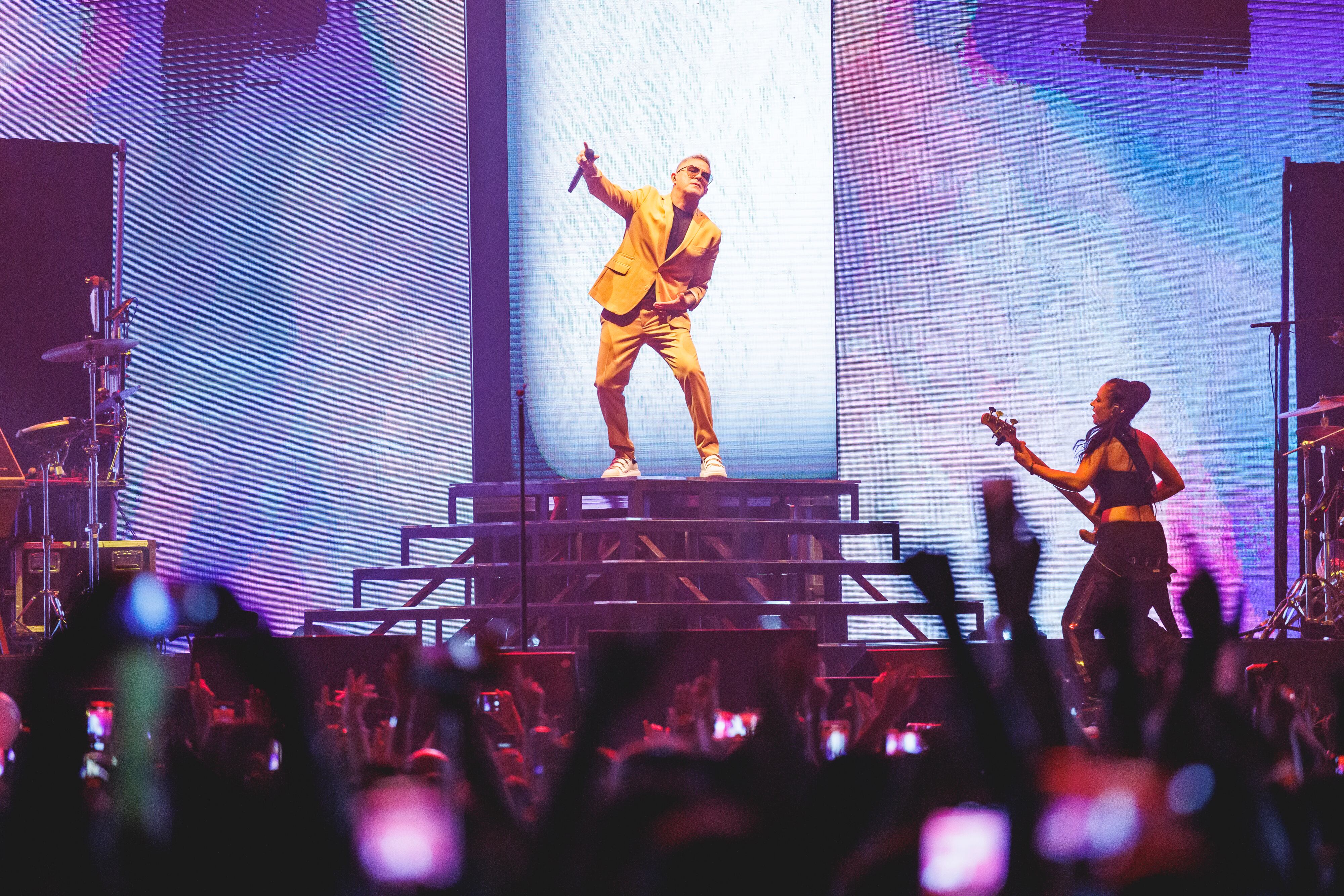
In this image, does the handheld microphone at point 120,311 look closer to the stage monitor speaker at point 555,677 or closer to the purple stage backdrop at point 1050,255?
the purple stage backdrop at point 1050,255

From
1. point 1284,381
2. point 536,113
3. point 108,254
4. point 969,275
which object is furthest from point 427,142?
point 1284,381

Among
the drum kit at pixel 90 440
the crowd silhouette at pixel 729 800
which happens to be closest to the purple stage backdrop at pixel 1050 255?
the drum kit at pixel 90 440

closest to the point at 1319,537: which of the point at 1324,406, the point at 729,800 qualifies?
the point at 1324,406

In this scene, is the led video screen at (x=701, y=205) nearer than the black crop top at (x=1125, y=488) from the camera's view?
No

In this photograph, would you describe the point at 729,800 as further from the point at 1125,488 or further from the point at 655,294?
the point at 655,294

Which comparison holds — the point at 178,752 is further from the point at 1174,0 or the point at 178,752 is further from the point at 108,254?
the point at 1174,0

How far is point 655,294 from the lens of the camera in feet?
26.6

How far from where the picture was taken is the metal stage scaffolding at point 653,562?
706 centimetres

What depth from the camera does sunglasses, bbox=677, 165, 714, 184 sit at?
8.06 metres

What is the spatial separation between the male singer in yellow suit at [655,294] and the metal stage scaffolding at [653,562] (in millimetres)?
469

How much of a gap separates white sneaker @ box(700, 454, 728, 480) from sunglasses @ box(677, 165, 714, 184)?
1.67m

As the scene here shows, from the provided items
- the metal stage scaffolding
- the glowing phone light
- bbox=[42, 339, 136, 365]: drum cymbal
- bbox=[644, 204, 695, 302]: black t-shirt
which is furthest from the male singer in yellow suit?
the glowing phone light

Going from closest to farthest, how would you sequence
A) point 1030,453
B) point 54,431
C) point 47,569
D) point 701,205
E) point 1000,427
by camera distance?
point 1030,453, point 47,569, point 54,431, point 1000,427, point 701,205

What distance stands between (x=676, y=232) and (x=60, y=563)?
397 cm
